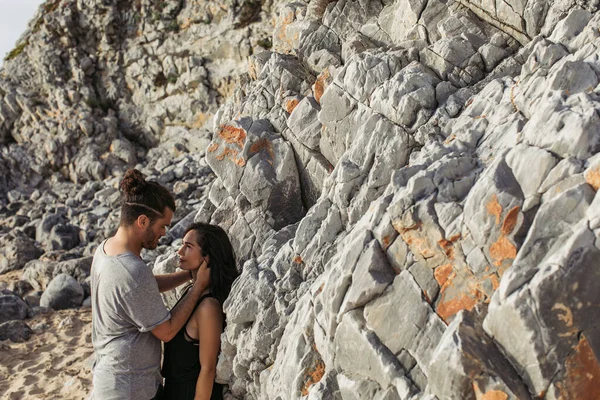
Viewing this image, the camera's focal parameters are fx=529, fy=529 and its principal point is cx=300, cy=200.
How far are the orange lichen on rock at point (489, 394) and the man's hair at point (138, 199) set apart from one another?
126 inches

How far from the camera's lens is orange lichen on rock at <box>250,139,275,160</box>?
845cm

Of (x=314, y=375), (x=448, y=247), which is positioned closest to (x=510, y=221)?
(x=448, y=247)

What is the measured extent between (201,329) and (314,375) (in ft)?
3.82

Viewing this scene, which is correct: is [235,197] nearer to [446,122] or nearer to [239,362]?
[239,362]

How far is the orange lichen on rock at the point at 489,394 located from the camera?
139 inches

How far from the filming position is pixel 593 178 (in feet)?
12.1

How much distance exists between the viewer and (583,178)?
3.79 metres

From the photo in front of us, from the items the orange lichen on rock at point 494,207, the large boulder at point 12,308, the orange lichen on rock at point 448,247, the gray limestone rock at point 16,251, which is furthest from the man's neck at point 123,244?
the gray limestone rock at point 16,251

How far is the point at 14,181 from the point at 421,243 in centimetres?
2852

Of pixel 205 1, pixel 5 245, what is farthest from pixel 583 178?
pixel 205 1

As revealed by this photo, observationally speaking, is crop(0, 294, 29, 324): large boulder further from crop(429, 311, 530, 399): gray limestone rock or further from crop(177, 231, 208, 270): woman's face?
crop(429, 311, 530, 399): gray limestone rock

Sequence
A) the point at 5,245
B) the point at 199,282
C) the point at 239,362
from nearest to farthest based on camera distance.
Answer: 1. the point at 199,282
2. the point at 239,362
3. the point at 5,245

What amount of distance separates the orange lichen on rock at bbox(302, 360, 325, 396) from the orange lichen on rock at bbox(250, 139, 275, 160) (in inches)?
164

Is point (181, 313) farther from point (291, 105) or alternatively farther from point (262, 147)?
point (291, 105)
